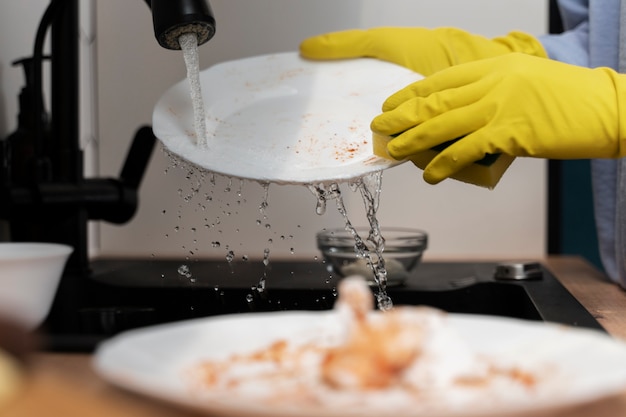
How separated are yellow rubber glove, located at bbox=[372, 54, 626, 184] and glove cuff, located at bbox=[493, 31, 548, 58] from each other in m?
0.32

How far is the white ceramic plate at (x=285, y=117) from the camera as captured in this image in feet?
2.72

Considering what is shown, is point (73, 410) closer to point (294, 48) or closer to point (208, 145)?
point (208, 145)

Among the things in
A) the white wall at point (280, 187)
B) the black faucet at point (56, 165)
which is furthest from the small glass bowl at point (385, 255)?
the white wall at point (280, 187)

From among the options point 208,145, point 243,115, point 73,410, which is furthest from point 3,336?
point 243,115

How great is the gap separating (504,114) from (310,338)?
18.1 inches

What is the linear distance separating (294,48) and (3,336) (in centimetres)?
106

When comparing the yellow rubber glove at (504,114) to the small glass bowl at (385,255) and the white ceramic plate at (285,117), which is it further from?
the small glass bowl at (385,255)

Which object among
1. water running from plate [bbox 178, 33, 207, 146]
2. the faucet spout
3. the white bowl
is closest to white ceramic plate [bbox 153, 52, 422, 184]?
water running from plate [bbox 178, 33, 207, 146]

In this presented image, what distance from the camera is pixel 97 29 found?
4.92ft

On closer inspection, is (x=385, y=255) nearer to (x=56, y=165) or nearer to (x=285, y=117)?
(x=285, y=117)

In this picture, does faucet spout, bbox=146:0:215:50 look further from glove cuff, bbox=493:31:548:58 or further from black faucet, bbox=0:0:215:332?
glove cuff, bbox=493:31:548:58

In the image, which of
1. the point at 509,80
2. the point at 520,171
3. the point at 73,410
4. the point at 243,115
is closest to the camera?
the point at 73,410

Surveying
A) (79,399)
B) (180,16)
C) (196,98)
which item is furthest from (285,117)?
(79,399)

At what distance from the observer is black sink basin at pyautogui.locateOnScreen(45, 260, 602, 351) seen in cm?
89
